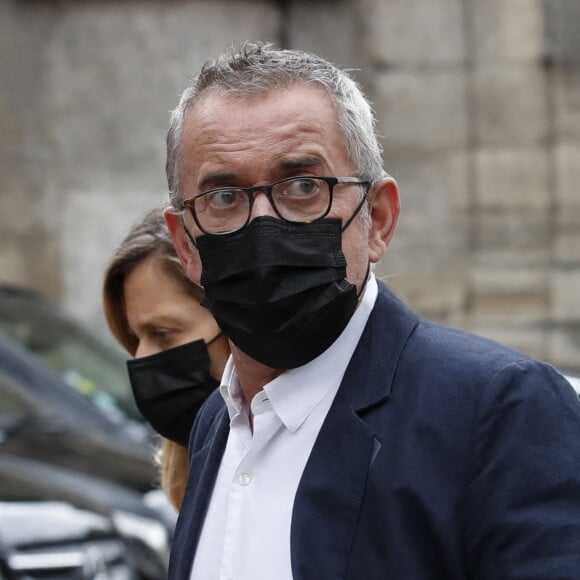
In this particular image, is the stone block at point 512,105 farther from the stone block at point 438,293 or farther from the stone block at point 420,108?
the stone block at point 438,293

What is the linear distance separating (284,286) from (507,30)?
8122 millimetres

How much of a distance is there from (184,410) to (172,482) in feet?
0.68

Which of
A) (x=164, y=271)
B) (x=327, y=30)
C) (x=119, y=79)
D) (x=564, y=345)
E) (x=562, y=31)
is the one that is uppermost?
(x=327, y=30)

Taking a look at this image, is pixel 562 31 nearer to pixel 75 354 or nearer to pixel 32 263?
pixel 32 263

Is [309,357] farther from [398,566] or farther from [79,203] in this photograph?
[79,203]

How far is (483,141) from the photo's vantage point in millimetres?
10000

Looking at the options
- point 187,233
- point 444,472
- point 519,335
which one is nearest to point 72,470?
point 187,233

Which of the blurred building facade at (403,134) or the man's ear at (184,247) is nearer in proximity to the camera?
the man's ear at (184,247)

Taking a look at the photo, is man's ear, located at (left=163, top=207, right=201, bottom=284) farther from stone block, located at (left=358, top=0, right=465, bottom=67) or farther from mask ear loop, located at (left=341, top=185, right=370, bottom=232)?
stone block, located at (left=358, top=0, right=465, bottom=67)

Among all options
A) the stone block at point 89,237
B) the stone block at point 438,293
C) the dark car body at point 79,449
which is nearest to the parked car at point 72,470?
the dark car body at point 79,449

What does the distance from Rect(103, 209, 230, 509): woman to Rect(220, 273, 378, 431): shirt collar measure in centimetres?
93

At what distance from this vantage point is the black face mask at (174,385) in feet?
10.6

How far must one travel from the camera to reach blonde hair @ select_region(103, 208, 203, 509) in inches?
131

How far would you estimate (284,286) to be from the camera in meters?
2.25
